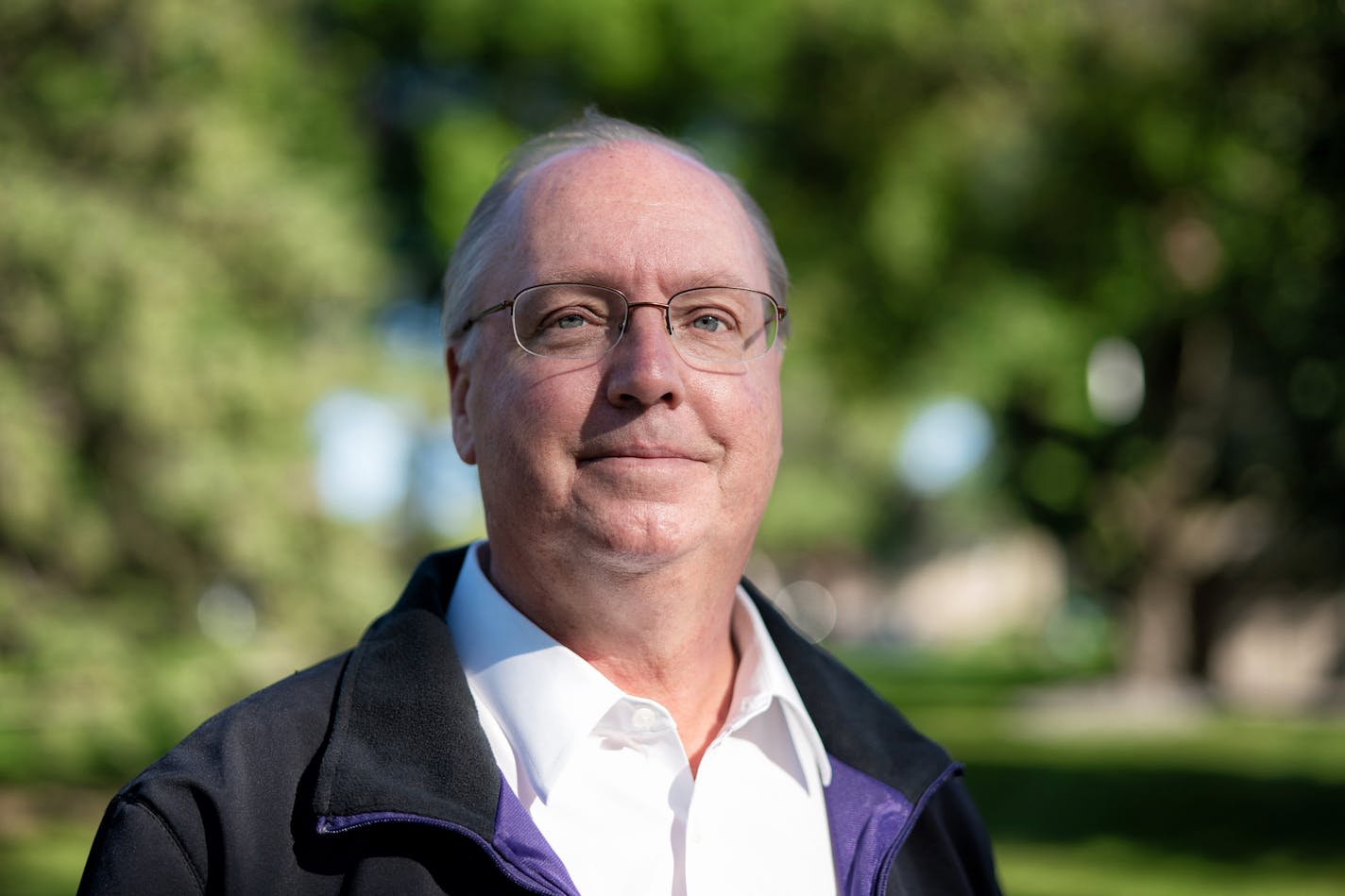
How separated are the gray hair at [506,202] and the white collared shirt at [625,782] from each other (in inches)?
18.5

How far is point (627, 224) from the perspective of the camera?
2.04m

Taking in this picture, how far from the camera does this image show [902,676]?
119 ft

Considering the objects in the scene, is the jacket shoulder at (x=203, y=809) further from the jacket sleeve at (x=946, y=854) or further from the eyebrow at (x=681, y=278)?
the jacket sleeve at (x=946, y=854)

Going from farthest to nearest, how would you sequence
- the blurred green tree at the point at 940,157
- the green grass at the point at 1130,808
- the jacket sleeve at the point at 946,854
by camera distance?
1. the blurred green tree at the point at 940,157
2. the green grass at the point at 1130,808
3. the jacket sleeve at the point at 946,854

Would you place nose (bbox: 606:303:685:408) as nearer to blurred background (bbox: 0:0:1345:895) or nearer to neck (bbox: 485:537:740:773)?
neck (bbox: 485:537:740:773)

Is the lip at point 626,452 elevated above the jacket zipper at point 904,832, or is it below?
above

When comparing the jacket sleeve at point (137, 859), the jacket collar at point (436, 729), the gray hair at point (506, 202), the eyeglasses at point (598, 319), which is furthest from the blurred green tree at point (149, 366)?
the jacket sleeve at point (137, 859)

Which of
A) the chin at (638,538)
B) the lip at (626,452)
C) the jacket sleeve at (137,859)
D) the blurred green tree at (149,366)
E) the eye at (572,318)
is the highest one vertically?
the blurred green tree at (149,366)

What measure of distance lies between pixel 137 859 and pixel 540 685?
Result: 56 cm

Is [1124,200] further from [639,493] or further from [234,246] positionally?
[639,493]

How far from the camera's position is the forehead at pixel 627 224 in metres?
2.03

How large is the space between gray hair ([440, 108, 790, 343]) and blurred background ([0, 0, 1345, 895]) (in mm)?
2080

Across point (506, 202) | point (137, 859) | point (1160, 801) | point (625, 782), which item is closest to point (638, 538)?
point (625, 782)

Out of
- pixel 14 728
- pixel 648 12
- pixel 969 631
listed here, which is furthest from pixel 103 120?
pixel 969 631
